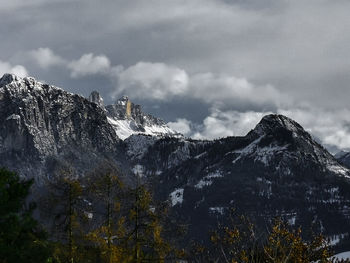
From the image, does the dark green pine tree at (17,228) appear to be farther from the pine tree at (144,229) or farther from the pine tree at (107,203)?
the pine tree at (144,229)

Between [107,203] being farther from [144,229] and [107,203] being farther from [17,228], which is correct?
[17,228]

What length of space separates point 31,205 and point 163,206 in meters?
9.65

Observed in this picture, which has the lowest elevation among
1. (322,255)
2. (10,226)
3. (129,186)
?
(322,255)

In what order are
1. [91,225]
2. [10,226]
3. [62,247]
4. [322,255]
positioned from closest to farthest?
[322,255] → [10,226] → [62,247] → [91,225]

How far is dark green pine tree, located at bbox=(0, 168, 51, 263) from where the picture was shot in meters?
30.5

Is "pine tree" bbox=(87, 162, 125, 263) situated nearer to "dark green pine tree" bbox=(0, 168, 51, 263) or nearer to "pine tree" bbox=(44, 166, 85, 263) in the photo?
"pine tree" bbox=(44, 166, 85, 263)

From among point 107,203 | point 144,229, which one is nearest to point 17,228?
point 107,203

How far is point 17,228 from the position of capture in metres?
30.8

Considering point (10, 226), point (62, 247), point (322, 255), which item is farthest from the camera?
point (62, 247)

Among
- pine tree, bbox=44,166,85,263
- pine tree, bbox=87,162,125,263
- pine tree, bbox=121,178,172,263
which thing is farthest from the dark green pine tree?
pine tree, bbox=121,178,172,263

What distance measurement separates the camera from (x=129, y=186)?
34.3 m

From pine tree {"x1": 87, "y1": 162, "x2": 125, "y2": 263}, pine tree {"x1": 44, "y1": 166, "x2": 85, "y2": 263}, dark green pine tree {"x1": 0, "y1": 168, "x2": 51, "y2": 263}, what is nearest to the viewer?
dark green pine tree {"x1": 0, "y1": 168, "x2": 51, "y2": 263}

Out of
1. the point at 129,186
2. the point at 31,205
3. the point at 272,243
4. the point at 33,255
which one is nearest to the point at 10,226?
the point at 33,255

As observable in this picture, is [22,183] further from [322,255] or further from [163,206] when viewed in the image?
[322,255]
